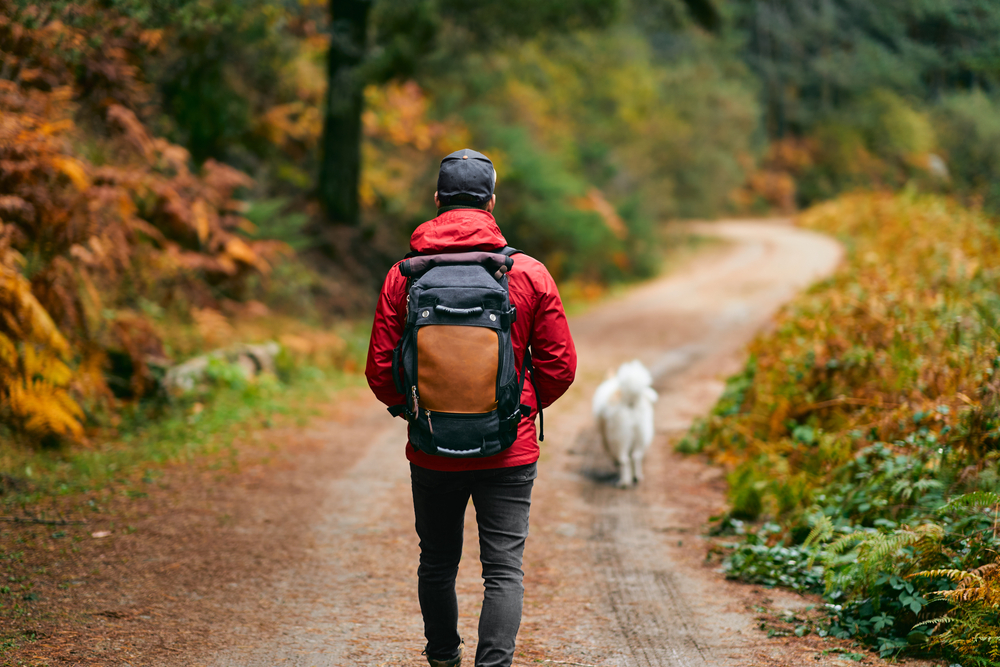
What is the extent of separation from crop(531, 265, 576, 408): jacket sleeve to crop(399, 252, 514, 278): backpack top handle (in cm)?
16

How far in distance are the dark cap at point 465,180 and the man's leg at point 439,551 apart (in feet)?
3.52

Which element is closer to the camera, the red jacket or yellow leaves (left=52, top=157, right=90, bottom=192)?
the red jacket

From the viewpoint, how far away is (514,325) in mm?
3020

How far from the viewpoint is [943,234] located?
14.0m

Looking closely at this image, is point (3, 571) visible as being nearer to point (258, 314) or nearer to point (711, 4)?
point (258, 314)

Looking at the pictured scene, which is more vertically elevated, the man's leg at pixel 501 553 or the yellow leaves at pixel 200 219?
the yellow leaves at pixel 200 219

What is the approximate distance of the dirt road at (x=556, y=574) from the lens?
150 inches

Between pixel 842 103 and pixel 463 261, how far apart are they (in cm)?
4844

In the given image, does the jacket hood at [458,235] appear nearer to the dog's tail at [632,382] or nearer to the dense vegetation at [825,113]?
the dog's tail at [632,382]

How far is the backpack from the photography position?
9.37 ft

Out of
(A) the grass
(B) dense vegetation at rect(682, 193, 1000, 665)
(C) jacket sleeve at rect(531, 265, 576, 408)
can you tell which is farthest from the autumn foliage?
(B) dense vegetation at rect(682, 193, 1000, 665)

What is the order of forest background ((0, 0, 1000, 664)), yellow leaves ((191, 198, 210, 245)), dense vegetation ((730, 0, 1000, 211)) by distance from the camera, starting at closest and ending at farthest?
1. forest background ((0, 0, 1000, 664))
2. yellow leaves ((191, 198, 210, 245))
3. dense vegetation ((730, 0, 1000, 211))

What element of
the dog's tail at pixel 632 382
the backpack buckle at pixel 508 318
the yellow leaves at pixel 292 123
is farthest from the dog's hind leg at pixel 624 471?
the yellow leaves at pixel 292 123

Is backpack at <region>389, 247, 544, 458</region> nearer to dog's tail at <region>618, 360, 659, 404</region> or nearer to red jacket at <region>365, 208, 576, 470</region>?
red jacket at <region>365, 208, 576, 470</region>
